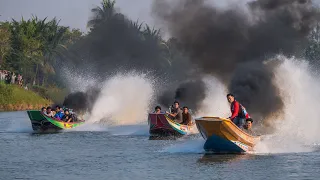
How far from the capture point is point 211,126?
3058 cm

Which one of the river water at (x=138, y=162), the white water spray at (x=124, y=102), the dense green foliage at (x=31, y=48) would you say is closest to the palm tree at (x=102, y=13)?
the dense green foliage at (x=31, y=48)

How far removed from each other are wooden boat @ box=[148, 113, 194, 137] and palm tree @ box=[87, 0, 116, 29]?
8611 cm

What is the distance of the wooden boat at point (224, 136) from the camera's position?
3039cm

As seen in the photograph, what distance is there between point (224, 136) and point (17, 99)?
2450 inches

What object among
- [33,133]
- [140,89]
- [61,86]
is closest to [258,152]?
[33,133]

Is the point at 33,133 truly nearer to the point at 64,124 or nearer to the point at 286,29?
the point at 64,124

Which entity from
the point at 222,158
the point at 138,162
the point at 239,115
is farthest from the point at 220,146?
the point at 138,162

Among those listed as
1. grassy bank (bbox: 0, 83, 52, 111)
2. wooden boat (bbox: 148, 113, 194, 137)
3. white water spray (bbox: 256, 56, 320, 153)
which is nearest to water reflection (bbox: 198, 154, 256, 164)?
white water spray (bbox: 256, 56, 320, 153)

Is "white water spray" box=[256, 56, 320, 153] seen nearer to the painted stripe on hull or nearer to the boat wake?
the boat wake

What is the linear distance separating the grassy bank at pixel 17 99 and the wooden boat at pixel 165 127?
4587cm

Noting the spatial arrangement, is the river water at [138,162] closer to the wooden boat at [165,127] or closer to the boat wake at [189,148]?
the boat wake at [189,148]

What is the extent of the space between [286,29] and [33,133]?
22.9 m

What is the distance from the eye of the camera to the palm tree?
428 ft

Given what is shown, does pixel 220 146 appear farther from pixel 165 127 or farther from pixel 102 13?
pixel 102 13
